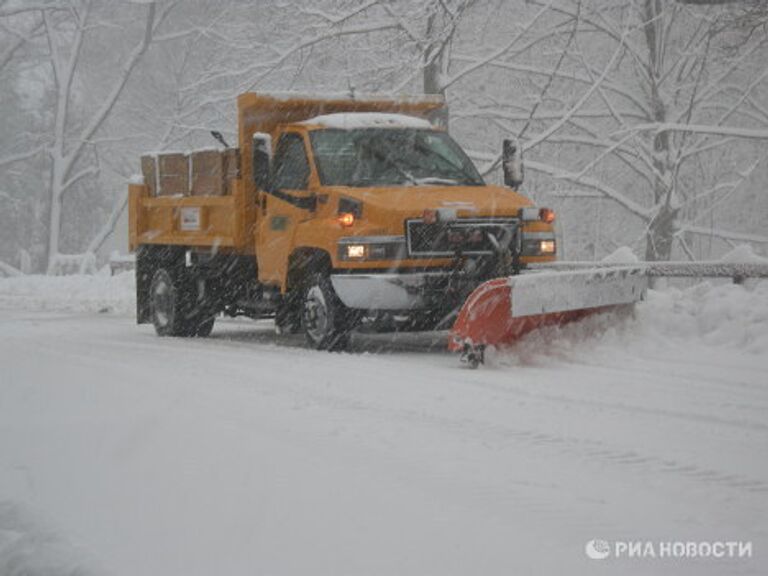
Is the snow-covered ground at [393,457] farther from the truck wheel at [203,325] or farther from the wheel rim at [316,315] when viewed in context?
the truck wheel at [203,325]

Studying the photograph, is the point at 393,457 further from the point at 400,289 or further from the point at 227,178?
the point at 227,178

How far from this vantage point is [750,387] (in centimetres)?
862

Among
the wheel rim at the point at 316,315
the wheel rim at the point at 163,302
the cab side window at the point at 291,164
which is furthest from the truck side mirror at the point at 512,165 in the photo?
the wheel rim at the point at 163,302

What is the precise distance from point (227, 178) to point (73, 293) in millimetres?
10642

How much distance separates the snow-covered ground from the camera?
4.75 m

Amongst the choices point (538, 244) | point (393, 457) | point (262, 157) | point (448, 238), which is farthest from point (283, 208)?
point (393, 457)

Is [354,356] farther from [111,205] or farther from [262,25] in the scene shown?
[111,205]

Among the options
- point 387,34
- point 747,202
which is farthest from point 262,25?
point 747,202

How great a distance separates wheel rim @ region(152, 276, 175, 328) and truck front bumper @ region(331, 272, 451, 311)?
3.80 meters

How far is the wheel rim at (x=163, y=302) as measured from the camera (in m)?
14.0

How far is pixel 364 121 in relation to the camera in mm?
12141

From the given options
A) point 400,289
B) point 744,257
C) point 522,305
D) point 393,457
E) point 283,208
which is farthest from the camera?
point 744,257

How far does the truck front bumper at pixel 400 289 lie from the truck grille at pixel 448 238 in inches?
8.8

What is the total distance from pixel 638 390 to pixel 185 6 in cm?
3066
